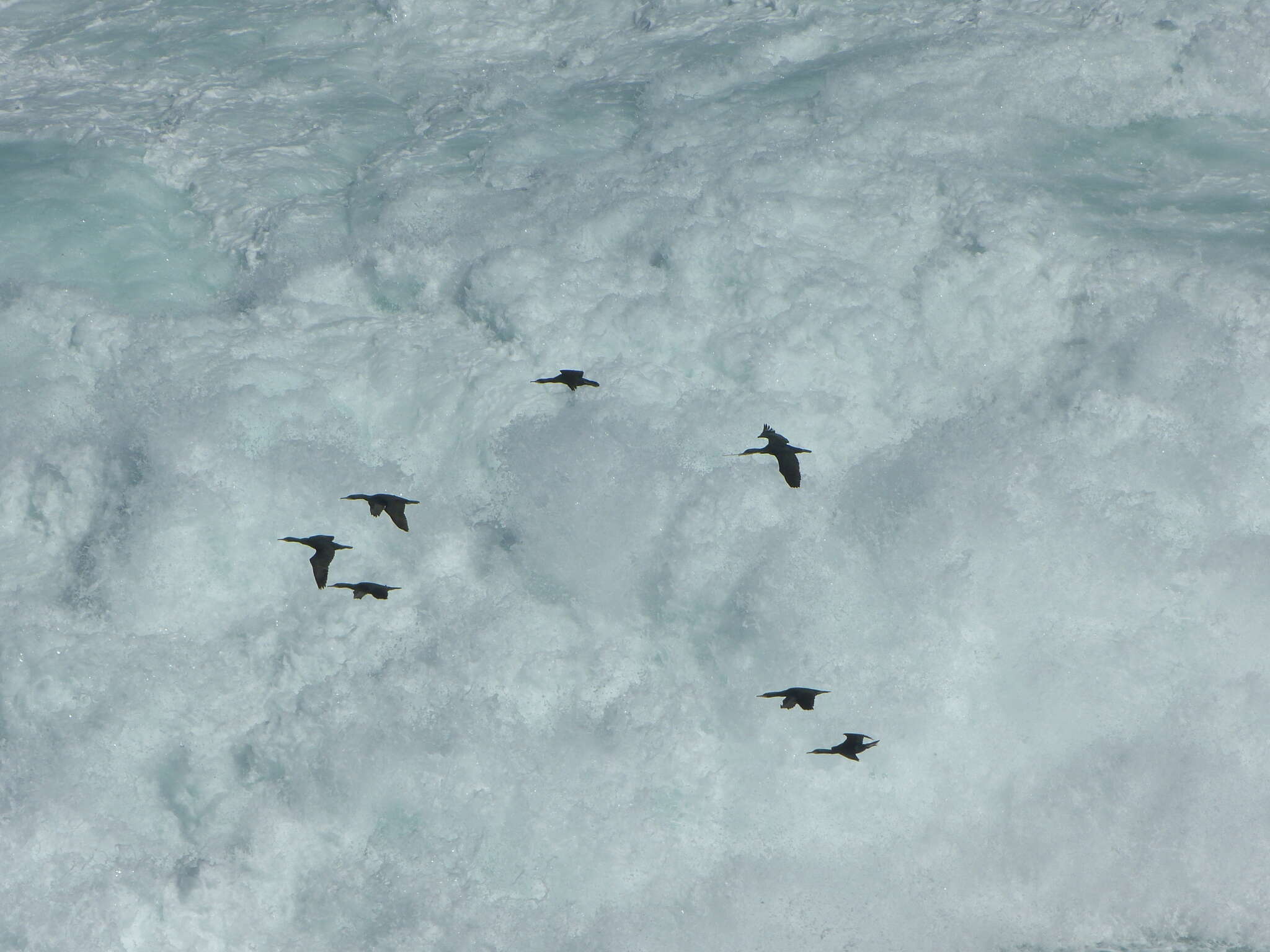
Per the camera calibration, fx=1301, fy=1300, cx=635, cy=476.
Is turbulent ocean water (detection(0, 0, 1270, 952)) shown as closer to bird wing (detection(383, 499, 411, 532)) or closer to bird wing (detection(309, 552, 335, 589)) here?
bird wing (detection(383, 499, 411, 532))

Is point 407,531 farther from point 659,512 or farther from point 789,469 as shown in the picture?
point 659,512

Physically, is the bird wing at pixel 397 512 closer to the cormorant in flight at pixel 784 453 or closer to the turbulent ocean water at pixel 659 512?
the cormorant in flight at pixel 784 453

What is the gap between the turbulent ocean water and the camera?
9742 millimetres

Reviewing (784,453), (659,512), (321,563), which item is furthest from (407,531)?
(659,512)

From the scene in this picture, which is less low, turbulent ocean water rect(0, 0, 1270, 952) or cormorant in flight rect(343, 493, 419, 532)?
cormorant in flight rect(343, 493, 419, 532)

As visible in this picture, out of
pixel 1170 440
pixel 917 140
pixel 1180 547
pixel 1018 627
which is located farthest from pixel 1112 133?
pixel 1018 627

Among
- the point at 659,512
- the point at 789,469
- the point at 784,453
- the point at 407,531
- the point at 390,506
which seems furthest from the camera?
the point at 659,512

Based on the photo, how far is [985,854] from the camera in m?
9.76

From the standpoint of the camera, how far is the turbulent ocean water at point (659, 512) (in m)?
9.74

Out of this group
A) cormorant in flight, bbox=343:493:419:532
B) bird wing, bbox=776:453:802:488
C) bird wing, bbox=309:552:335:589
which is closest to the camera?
bird wing, bbox=309:552:335:589

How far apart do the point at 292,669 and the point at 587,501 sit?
Answer: 9.26 ft

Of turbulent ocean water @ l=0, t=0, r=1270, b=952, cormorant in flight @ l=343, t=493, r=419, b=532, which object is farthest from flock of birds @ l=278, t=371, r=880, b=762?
turbulent ocean water @ l=0, t=0, r=1270, b=952

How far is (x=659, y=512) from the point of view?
36.9 feet

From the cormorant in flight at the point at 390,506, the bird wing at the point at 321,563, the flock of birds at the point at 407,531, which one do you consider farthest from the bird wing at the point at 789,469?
the bird wing at the point at 321,563
